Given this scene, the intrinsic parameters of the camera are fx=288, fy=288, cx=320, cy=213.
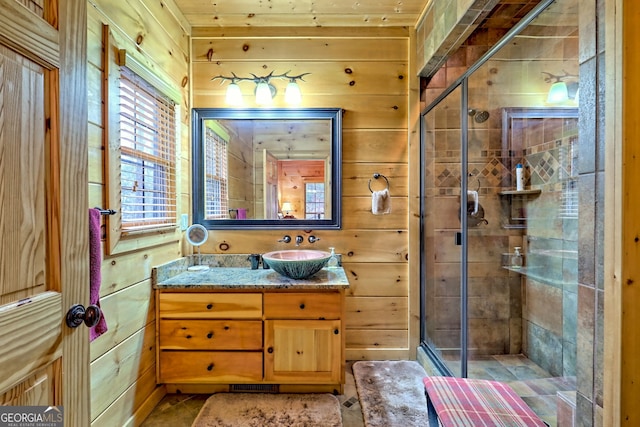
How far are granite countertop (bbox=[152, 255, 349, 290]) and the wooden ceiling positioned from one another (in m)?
1.81

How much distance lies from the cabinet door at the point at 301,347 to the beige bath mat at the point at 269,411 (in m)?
0.14

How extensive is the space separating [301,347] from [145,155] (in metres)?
1.47

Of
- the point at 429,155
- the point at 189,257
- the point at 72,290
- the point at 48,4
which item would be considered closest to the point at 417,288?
the point at 429,155

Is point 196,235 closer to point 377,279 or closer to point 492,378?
point 377,279

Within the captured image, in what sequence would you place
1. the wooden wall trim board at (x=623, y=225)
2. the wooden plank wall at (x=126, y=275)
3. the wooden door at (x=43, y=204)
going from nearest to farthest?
the wooden door at (x=43, y=204) < the wooden wall trim board at (x=623, y=225) < the wooden plank wall at (x=126, y=275)

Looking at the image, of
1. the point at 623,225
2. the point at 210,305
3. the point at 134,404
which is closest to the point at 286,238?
the point at 210,305

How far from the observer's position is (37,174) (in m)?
0.68

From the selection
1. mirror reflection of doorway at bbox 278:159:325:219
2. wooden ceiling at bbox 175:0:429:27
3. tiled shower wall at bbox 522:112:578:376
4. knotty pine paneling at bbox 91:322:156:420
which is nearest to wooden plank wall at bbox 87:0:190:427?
knotty pine paneling at bbox 91:322:156:420

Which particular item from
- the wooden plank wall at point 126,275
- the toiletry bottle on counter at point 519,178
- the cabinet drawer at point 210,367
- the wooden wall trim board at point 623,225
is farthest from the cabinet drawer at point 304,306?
the toiletry bottle on counter at point 519,178

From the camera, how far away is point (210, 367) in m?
1.76

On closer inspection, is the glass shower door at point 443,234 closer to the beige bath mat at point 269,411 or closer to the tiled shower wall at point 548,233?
the tiled shower wall at point 548,233

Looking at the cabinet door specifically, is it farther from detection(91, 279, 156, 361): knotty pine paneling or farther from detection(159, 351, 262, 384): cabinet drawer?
detection(91, 279, 156, 361): knotty pine paneling

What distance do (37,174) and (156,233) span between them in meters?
1.15

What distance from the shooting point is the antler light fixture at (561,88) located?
176 cm
